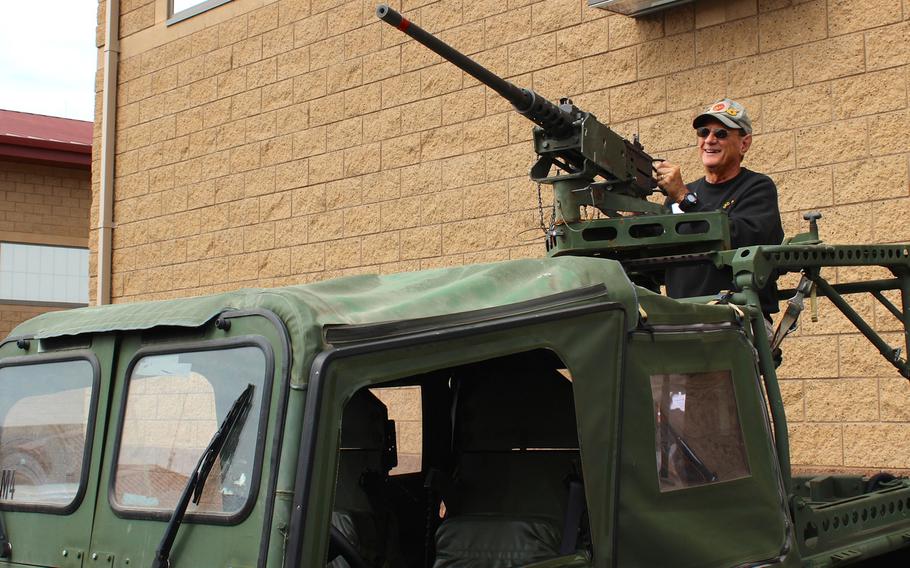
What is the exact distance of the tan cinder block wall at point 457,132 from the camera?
735cm

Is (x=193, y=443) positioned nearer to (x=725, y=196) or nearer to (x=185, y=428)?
(x=185, y=428)

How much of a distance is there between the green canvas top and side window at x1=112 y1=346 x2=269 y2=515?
5.0 inches

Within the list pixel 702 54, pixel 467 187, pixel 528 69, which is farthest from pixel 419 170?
pixel 702 54

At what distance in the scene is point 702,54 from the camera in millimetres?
8195

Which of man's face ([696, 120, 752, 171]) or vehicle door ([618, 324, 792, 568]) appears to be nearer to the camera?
vehicle door ([618, 324, 792, 568])

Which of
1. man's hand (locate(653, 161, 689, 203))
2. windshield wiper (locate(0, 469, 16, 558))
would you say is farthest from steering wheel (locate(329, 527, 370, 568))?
man's hand (locate(653, 161, 689, 203))

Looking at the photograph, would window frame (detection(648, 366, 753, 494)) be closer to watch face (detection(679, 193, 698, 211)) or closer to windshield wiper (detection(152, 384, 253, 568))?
windshield wiper (detection(152, 384, 253, 568))

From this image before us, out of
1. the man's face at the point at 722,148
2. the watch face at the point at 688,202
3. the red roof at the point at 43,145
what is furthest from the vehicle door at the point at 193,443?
the red roof at the point at 43,145

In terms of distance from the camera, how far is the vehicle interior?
135 inches

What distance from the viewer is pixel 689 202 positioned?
490 centimetres

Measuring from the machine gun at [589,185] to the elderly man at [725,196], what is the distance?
0.53 feet

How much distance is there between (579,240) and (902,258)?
4.71 feet

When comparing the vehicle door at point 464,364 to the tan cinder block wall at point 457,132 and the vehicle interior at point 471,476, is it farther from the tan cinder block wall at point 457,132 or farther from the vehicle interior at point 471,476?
the tan cinder block wall at point 457,132

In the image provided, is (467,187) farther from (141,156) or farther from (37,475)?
(37,475)
